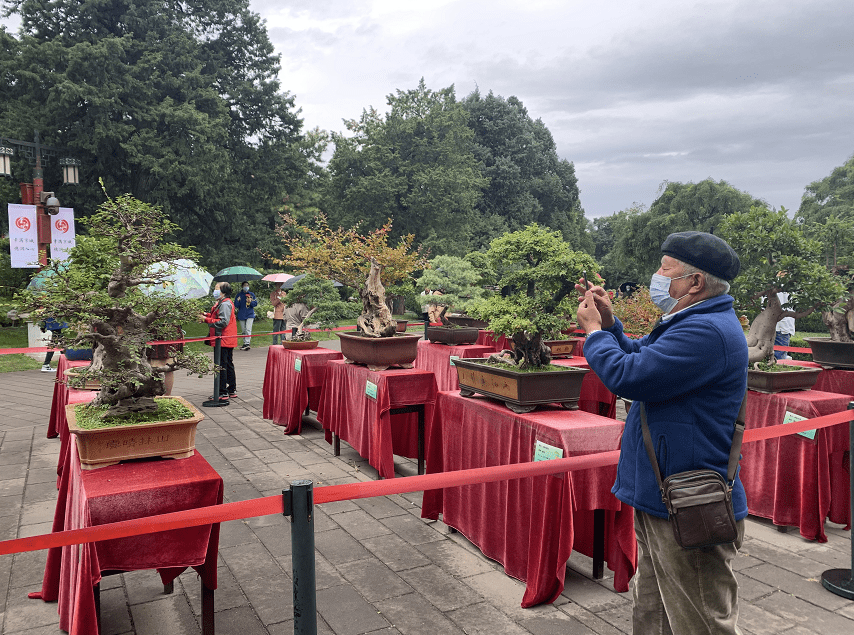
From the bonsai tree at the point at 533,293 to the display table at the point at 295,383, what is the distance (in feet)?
10.9

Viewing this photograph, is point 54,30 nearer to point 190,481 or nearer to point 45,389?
point 45,389

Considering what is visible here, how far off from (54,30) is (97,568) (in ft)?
68.7

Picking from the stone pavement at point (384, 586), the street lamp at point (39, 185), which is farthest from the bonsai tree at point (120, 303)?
the street lamp at point (39, 185)

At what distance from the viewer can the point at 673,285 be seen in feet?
6.77

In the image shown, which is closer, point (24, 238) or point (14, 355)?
point (24, 238)

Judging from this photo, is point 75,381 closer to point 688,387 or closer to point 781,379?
point 688,387

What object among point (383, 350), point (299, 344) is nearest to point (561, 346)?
point (383, 350)

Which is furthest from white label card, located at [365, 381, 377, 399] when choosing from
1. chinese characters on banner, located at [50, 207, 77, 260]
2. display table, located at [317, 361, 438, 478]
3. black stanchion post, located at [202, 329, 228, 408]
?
chinese characters on banner, located at [50, 207, 77, 260]

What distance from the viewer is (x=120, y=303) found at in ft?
10.1

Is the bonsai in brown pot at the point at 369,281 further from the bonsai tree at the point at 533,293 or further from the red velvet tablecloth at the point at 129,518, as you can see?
the red velvet tablecloth at the point at 129,518

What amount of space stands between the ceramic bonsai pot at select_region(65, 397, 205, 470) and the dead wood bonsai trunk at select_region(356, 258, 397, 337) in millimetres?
2851

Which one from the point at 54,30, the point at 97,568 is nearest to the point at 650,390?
the point at 97,568

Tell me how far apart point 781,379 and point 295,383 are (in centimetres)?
475

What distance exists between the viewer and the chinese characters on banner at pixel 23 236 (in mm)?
12141
